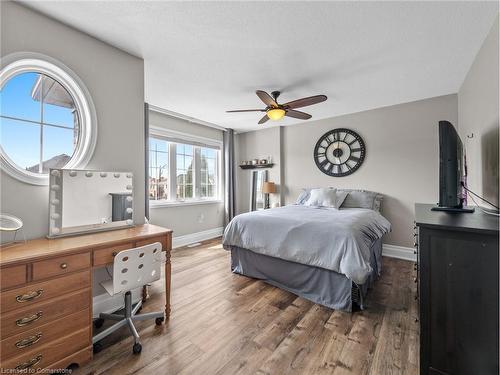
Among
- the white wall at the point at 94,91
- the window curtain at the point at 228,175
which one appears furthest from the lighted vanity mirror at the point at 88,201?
the window curtain at the point at 228,175

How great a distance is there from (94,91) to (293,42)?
1.87 metres

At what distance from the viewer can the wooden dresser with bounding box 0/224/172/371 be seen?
1.24 metres

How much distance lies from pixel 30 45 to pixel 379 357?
3420 mm

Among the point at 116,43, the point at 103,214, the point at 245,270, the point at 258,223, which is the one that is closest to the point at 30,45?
the point at 116,43

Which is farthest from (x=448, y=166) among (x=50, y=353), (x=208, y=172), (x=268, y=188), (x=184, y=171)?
(x=208, y=172)

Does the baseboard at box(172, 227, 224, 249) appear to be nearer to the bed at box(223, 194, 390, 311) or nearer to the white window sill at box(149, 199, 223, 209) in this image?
the white window sill at box(149, 199, 223, 209)

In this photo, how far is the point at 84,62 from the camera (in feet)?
6.51

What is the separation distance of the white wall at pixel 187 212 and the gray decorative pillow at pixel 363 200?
2731 millimetres

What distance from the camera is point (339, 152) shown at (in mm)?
4230

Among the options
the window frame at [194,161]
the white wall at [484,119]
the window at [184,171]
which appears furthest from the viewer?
the window at [184,171]

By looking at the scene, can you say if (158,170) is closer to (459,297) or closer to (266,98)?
(266,98)

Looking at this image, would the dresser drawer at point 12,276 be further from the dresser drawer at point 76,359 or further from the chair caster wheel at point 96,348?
the chair caster wheel at point 96,348

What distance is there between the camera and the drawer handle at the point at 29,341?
1.27 meters

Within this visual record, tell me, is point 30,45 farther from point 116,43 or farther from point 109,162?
point 109,162
